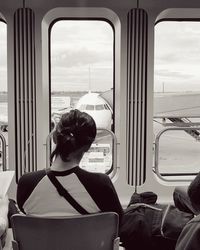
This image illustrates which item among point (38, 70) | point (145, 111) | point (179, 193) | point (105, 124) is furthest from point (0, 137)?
point (179, 193)

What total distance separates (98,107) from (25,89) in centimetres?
119

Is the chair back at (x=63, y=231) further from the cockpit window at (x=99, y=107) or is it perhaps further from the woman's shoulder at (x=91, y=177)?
the cockpit window at (x=99, y=107)

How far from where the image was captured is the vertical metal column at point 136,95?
429 centimetres

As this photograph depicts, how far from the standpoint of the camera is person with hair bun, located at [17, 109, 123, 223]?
6.32ft

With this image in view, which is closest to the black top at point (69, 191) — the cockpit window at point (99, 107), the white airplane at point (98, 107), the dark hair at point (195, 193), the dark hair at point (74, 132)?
the dark hair at point (74, 132)

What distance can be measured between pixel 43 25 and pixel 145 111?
146 cm

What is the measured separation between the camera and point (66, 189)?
1.92 m

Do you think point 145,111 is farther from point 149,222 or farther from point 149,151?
point 149,222

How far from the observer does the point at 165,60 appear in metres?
4.79

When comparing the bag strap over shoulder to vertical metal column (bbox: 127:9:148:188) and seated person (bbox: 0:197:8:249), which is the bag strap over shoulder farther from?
vertical metal column (bbox: 127:9:148:188)

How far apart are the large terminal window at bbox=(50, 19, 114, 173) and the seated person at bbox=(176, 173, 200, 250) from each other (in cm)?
311

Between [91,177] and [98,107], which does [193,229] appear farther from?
[98,107]

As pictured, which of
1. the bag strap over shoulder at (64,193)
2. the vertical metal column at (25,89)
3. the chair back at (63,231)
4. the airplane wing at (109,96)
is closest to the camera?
the chair back at (63,231)

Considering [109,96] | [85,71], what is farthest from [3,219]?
[85,71]
